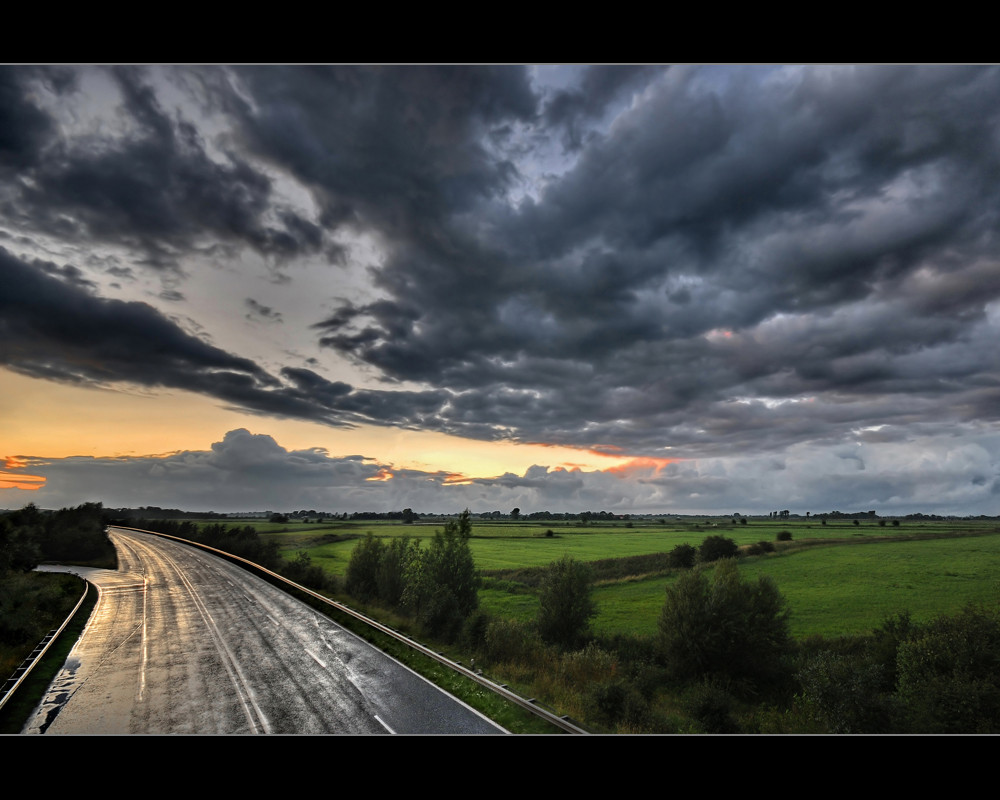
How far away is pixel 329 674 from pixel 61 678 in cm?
990

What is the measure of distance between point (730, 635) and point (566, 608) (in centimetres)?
986

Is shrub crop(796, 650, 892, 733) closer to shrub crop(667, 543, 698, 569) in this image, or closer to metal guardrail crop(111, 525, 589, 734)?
metal guardrail crop(111, 525, 589, 734)

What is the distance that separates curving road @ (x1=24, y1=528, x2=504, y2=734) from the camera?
1284 centimetres

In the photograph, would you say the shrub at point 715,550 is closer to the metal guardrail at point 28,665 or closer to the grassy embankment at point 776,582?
the grassy embankment at point 776,582

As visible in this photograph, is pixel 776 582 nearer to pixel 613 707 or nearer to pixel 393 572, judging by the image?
pixel 613 707

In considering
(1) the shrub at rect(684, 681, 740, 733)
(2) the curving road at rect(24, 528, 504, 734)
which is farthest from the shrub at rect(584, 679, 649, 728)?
(2) the curving road at rect(24, 528, 504, 734)

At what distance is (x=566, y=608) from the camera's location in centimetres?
2961

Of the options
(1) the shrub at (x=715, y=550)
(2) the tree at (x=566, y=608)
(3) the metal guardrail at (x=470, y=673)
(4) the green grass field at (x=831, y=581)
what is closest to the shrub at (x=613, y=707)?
(3) the metal guardrail at (x=470, y=673)

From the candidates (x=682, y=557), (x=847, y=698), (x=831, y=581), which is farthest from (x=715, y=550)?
(x=847, y=698)

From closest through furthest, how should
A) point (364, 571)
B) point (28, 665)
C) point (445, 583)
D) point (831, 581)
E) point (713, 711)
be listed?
point (28, 665)
point (713, 711)
point (445, 583)
point (364, 571)
point (831, 581)

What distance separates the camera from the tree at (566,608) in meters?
29.2

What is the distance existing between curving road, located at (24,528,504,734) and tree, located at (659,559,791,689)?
16.8 metres
